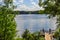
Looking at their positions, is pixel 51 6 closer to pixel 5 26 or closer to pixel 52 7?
pixel 52 7

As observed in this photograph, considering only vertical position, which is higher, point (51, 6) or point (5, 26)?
point (51, 6)

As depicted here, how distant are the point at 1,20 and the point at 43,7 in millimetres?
9634

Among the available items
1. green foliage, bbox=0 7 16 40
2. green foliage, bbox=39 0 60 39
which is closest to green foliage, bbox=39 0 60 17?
green foliage, bbox=39 0 60 39

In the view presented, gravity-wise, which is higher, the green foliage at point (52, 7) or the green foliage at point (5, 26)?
the green foliage at point (52, 7)

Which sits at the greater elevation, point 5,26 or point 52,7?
point 52,7

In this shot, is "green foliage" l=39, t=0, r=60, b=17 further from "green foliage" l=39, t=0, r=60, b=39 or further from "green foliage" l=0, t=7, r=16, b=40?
"green foliage" l=0, t=7, r=16, b=40

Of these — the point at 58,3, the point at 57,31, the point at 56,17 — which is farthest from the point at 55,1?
the point at 57,31

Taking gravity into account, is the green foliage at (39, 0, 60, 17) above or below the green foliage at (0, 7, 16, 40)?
above

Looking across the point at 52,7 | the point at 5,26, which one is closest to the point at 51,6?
the point at 52,7

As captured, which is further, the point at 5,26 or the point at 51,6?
the point at 5,26

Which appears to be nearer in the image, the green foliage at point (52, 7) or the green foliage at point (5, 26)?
the green foliage at point (52, 7)

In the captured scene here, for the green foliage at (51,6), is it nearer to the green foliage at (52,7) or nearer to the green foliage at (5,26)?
the green foliage at (52,7)

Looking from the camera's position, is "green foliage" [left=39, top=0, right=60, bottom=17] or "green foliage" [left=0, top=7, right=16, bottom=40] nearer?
"green foliage" [left=39, top=0, right=60, bottom=17]

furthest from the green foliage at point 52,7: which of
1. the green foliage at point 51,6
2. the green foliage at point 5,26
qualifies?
the green foliage at point 5,26
